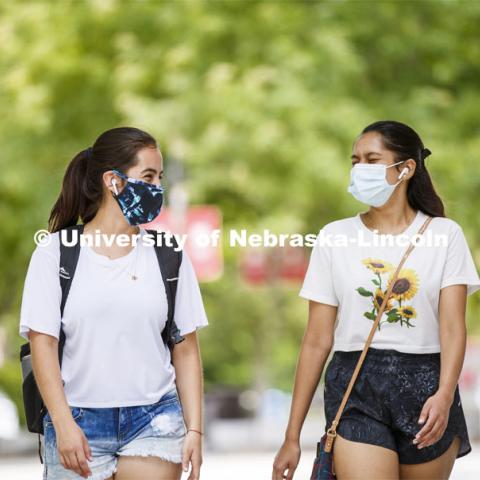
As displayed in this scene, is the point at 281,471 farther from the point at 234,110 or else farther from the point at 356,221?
the point at 234,110

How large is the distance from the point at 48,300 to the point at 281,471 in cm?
124

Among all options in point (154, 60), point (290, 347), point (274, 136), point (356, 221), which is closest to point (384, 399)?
point (356, 221)

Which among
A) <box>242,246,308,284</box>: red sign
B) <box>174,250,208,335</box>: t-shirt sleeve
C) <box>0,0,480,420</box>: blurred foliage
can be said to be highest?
<box>0,0,480,420</box>: blurred foliage

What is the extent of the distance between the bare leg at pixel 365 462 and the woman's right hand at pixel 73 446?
3.31ft

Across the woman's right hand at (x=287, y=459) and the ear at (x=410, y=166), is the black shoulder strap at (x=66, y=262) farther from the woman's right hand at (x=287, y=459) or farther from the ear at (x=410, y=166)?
the ear at (x=410, y=166)

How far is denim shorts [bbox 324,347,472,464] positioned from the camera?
491cm

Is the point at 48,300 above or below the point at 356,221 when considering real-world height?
below

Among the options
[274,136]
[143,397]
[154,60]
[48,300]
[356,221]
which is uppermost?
[154,60]

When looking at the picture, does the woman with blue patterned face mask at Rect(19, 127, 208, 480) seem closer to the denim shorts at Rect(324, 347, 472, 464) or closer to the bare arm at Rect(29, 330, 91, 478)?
the bare arm at Rect(29, 330, 91, 478)

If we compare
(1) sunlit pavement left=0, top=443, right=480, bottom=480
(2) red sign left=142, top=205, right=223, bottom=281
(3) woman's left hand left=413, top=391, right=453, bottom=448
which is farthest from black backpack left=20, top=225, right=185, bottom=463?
(2) red sign left=142, top=205, right=223, bottom=281

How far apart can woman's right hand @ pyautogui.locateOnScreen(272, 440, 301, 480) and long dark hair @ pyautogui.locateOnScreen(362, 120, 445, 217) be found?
42.7 inches

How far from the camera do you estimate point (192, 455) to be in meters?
4.58

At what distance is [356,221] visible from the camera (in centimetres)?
519

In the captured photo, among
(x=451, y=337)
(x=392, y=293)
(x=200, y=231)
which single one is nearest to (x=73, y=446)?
(x=392, y=293)
